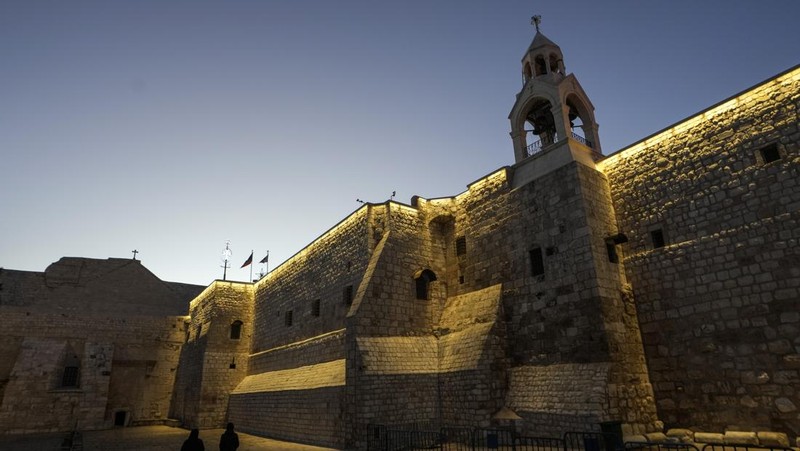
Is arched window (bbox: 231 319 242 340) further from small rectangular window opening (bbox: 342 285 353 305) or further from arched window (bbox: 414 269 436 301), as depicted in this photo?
arched window (bbox: 414 269 436 301)

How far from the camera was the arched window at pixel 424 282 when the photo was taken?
1591cm

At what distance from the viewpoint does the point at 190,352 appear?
26078 millimetres

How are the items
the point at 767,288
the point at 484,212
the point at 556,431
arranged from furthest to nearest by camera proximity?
1. the point at 484,212
2. the point at 556,431
3. the point at 767,288

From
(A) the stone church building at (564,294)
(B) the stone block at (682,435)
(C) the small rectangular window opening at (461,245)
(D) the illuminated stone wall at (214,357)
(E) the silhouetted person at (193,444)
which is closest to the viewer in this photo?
(E) the silhouetted person at (193,444)

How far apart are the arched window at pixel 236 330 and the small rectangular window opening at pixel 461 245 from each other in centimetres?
1474

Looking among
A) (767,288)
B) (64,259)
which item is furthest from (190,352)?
(767,288)

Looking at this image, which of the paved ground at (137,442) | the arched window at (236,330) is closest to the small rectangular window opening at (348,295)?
the paved ground at (137,442)

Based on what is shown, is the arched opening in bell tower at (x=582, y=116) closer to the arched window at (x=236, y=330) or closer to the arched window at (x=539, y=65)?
the arched window at (x=539, y=65)

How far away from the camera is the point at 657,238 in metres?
11.9

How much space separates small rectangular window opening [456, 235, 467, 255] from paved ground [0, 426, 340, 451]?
7934mm

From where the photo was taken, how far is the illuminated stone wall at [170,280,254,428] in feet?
71.5

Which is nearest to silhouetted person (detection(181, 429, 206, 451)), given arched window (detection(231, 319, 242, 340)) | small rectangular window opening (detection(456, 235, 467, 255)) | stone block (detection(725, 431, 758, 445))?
stone block (detection(725, 431, 758, 445))

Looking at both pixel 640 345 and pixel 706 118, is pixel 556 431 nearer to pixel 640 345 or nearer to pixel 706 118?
pixel 640 345

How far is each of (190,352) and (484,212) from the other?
20.4m
